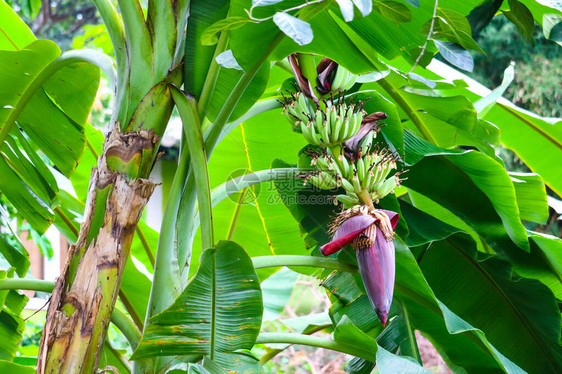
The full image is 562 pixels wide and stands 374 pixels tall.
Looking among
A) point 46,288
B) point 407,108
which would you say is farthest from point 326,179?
point 46,288

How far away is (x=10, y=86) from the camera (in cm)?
100

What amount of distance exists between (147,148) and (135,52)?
16 centimetres

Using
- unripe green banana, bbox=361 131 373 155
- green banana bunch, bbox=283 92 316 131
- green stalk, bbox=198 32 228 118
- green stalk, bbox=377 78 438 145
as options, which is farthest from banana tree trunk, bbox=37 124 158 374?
green stalk, bbox=377 78 438 145

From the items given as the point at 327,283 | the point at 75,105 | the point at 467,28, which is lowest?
the point at 327,283

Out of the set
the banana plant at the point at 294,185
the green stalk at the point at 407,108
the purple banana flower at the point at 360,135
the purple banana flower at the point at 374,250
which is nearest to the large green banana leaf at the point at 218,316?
the banana plant at the point at 294,185

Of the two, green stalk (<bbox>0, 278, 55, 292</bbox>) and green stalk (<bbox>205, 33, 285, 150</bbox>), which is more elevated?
green stalk (<bbox>205, 33, 285, 150</bbox>)

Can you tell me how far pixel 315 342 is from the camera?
887mm

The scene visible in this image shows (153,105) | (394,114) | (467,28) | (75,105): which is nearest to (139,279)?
(75,105)

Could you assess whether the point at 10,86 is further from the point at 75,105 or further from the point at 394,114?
the point at 394,114

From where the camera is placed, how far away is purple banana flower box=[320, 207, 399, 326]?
0.67m

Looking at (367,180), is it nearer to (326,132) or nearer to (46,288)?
(326,132)

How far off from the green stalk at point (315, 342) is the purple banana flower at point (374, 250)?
199 millimetres

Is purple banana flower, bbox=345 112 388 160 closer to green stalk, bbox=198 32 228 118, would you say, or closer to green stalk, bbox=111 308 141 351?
green stalk, bbox=198 32 228 118

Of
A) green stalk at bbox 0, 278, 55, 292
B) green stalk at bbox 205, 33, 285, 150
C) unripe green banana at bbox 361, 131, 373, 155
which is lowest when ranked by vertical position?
unripe green banana at bbox 361, 131, 373, 155
